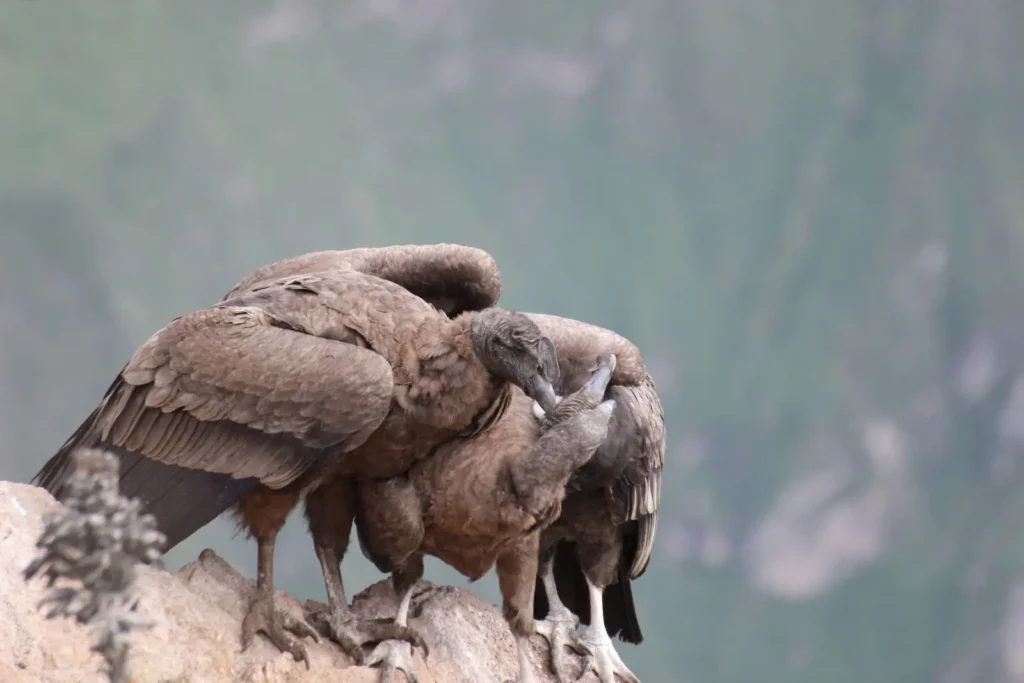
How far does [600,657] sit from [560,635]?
213 mm

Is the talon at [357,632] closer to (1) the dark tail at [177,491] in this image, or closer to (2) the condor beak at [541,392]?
(1) the dark tail at [177,491]

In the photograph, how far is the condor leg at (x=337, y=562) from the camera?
5.31 meters

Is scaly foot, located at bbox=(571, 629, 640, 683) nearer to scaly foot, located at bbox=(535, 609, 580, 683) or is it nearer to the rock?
scaly foot, located at bbox=(535, 609, 580, 683)

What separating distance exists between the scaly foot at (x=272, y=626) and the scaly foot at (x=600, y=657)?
1569mm

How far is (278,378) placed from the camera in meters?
4.81

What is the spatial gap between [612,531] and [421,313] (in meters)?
1.51

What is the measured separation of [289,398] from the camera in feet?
15.7

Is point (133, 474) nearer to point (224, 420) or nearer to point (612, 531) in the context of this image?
point (224, 420)

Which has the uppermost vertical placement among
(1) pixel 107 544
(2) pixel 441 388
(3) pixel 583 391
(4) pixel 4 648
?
(3) pixel 583 391

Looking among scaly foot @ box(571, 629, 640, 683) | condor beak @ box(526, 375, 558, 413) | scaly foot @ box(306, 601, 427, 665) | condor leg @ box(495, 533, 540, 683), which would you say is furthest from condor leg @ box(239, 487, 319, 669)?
scaly foot @ box(571, 629, 640, 683)

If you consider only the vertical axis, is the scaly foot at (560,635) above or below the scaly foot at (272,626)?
above

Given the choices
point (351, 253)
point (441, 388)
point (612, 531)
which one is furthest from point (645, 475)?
point (351, 253)

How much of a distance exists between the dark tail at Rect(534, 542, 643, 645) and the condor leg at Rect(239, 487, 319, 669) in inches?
64.2

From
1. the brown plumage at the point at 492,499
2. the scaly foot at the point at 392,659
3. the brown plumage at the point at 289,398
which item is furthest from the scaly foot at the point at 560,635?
the brown plumage at the point at 289,398
